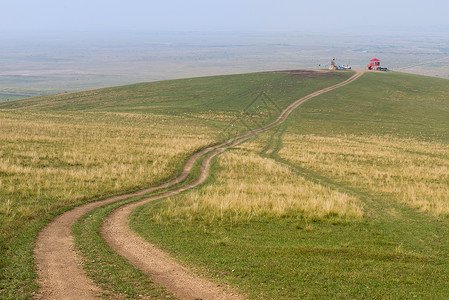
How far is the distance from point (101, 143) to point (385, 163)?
2219cm

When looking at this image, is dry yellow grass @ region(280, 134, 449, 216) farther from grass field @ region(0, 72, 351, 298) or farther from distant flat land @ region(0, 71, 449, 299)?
grass field @ region(0, 72, 351, 298)

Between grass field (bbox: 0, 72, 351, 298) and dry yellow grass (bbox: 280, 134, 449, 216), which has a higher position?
grass field (bbox: 0, 72, 351, 298)

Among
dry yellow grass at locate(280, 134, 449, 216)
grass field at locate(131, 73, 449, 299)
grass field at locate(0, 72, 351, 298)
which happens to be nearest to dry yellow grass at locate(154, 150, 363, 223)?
grass field at locate(131, 73, 449, 299)

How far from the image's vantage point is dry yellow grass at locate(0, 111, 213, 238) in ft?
55.5

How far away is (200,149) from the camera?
3375 centimetres

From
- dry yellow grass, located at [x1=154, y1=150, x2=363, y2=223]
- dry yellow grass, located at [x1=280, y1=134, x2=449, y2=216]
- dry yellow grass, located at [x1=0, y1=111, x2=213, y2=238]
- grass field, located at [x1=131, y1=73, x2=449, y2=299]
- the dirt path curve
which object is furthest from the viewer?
dry yellow grass, located at [x1=280, y1=134, x2=449, y2=216]

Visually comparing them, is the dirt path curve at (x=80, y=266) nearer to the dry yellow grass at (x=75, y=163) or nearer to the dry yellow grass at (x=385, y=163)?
the dry yellow grass at (x=75, y=163)

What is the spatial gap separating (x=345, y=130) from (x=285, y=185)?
33.1 meters

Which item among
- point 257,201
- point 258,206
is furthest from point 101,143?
point 258,206

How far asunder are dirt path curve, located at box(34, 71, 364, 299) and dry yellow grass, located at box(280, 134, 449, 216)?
39.0ft

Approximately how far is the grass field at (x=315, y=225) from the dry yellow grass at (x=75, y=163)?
11.1ft

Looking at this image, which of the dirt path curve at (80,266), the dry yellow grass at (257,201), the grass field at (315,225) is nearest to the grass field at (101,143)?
the dirt path curve at (80,266)

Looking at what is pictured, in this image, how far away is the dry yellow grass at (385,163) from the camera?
21.4 meters

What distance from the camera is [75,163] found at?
2434cm
